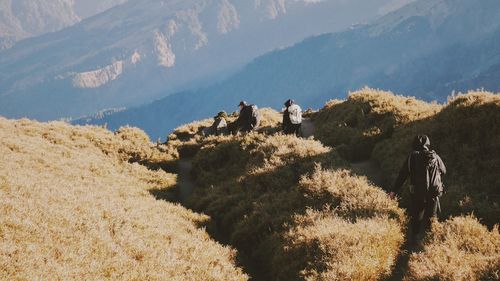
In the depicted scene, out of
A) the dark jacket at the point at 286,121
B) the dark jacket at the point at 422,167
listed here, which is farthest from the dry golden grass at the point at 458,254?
the dark jacket at the point at 286,121

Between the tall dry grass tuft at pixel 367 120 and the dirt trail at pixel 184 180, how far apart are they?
6.69 meters

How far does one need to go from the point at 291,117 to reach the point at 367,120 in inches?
Result: 145

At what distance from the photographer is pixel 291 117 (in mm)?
21219

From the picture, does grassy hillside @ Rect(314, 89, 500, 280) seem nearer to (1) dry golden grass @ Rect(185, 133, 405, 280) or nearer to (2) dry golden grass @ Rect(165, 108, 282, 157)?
(1) dry golden grass @ Rect(185, 133, 405, 280)

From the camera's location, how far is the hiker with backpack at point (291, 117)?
21172 millimetres

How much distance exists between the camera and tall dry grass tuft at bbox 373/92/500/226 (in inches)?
471

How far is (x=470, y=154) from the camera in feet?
46.5

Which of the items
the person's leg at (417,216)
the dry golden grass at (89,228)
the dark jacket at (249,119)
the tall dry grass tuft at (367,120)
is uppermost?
the dark jacket at (249,119)

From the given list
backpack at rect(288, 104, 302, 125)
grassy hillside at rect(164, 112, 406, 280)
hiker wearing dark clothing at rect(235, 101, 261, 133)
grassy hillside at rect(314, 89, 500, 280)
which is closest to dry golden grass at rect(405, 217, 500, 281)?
grassy hillside at rect(314, 89, 500, 280)

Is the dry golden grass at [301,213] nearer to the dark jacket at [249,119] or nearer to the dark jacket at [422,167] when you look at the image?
the dark jacket at [422,167]

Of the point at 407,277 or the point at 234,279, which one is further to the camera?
the point at 234,279

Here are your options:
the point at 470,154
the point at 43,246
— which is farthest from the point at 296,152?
the point at 43,246

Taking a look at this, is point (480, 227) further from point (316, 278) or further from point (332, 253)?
point (316, 278)

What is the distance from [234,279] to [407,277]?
3.62 m
